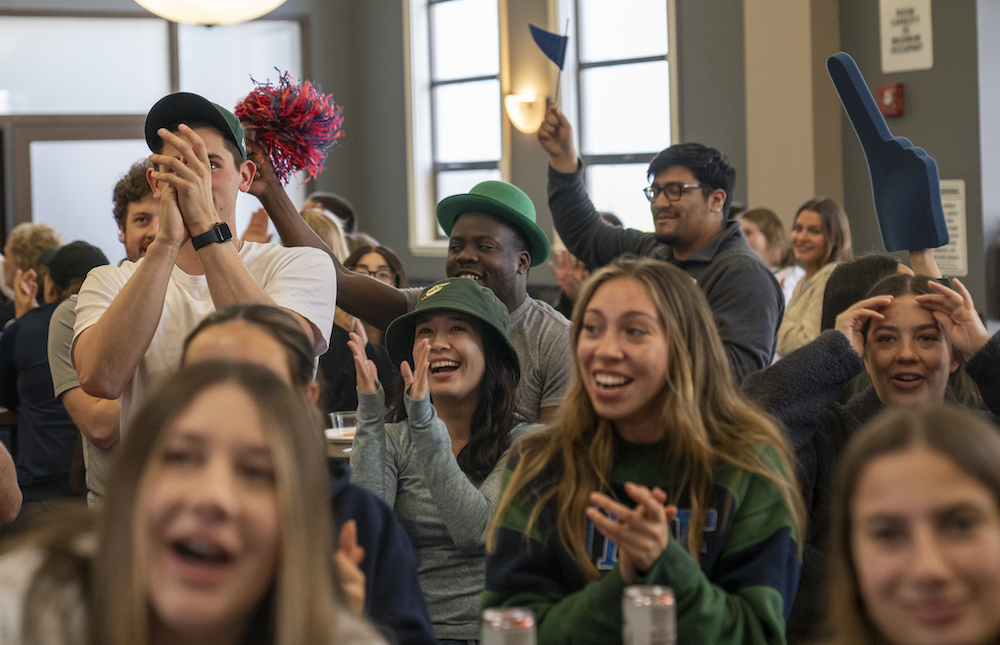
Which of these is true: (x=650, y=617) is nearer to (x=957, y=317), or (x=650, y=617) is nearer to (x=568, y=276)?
(x=957, y=317)

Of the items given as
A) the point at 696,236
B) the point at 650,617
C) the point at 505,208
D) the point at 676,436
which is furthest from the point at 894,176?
the point at 650,617

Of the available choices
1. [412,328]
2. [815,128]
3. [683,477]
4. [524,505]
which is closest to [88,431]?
[412,328]

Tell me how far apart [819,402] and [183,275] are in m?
1.31

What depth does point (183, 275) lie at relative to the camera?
2.21 metres

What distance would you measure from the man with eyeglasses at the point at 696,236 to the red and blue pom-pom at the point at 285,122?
0.99m

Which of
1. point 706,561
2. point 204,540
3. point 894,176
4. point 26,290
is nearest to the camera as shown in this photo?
point 204,540

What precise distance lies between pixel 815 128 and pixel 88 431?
4668 mm

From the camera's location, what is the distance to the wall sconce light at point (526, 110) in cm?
851

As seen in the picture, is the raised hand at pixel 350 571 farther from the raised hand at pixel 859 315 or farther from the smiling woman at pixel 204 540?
the raised hand at pixel 859 315

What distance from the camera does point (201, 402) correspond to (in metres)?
1.17

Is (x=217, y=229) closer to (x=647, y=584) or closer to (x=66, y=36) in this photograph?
(x=647, y=584)

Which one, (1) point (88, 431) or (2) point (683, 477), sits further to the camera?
(1) point (88, 431)

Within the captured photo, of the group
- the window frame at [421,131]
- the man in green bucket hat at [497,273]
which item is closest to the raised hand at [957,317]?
the man in green bucket hat at [497,273]

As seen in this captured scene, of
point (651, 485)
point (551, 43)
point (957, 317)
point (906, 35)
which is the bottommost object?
point (651, 485)
